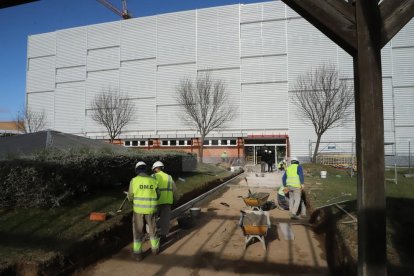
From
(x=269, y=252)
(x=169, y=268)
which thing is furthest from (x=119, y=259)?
(x=269, y=252)

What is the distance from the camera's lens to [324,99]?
102 feet

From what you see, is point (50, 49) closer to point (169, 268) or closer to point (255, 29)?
point (255, 29)

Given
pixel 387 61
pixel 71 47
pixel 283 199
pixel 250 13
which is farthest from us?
pixel 71 47

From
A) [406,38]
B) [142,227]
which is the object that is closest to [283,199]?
[142,227]

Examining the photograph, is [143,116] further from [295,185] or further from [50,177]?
[50,177]

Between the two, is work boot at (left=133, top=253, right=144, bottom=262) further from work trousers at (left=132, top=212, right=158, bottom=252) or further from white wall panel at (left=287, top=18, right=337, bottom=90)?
white wall panel at (left=287, top=18, right=337, bottom=90)

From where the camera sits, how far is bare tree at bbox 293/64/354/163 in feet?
Result: 100

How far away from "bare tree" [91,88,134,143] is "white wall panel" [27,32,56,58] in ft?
38.5

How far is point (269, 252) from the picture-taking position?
22.7ft

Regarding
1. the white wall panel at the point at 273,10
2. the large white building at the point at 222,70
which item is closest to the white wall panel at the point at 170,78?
the large white building at the point at 222,70

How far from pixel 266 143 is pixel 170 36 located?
1749cm

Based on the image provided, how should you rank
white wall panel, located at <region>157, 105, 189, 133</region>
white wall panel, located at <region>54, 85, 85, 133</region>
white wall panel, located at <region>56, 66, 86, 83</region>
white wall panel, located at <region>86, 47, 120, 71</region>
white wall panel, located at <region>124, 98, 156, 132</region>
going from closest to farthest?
white wall panel, located at <region>157, 105, 189, 133</region>
white wall panel, located at <region>124, 98, 156, 132</region>
white wall panel, located at <region>86, 47, 120, 71</region>
white wall panel, located at <region>54, 85, 85, 133</region>
white wall panel, located at <region>56, 66, 86, 83</region>

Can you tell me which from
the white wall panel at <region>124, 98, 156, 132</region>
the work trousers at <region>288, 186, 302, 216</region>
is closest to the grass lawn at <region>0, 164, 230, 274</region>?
the work trousers at <region>288, 186, 302, 216</region>

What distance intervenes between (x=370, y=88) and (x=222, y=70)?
36064 millimetres
